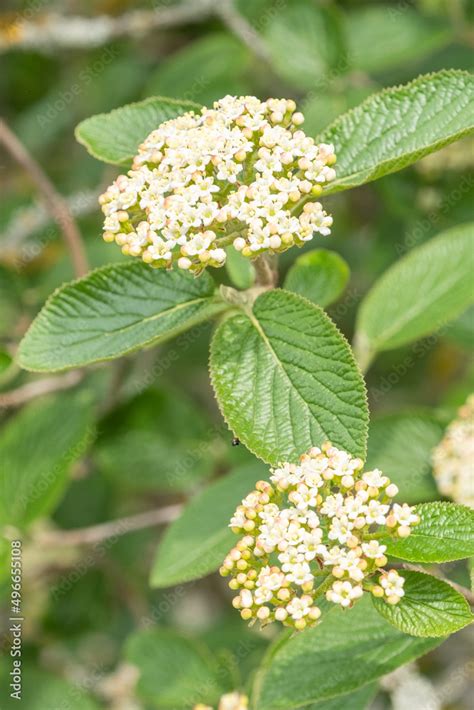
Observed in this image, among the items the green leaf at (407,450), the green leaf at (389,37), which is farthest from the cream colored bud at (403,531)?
the green leaf at (389,37)

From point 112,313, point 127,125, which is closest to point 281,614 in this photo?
point 112,313

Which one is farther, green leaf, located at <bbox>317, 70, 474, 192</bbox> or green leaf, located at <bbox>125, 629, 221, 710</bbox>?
green leaf, located at <bbox>125, 629, 221, 710</bbox>

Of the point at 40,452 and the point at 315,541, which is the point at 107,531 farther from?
the point at 315,541

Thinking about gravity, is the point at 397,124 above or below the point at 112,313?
above

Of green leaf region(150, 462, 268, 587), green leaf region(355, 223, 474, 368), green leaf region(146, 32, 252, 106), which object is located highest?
green leaf region(146, 32, 252, 106)

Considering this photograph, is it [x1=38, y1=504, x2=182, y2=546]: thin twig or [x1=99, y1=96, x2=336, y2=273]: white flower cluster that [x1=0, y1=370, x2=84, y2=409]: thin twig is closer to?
[x1=38, y1=504, x2=182, y2=546]: thin twig

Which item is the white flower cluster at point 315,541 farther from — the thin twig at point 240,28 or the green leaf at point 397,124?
the thin twig at point 240,28

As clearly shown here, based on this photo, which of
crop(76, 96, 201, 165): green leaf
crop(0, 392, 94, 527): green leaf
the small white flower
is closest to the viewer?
the small white flower

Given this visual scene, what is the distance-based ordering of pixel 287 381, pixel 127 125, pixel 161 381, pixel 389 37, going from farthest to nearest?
pixel 161 381 < pixel 389 37 < pixel 127 125 < pixel 287 381

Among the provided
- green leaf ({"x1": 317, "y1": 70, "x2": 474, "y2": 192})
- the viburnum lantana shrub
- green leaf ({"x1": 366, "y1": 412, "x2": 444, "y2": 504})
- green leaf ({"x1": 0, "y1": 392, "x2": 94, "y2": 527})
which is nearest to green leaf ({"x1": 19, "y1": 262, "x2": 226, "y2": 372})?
the viburnum lantana shrub
